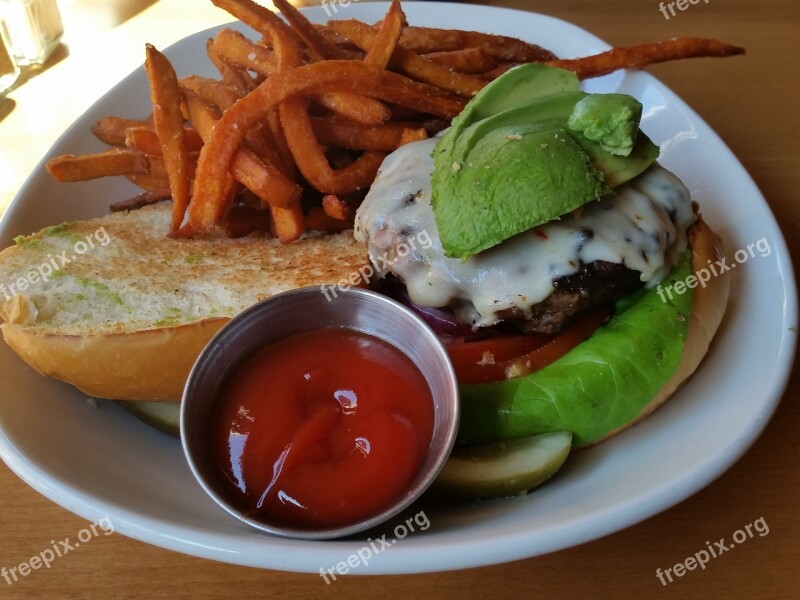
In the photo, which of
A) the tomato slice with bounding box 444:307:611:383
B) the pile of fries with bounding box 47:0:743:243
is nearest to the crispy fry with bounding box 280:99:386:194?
the pile of fries with bounding box 47:0:743:243

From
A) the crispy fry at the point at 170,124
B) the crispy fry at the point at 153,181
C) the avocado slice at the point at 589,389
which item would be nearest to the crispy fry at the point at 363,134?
the crispy fry at the point at 170,124

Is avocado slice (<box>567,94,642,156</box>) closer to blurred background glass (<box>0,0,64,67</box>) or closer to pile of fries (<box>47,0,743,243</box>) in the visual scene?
pile of fries (<box>47,0,743,243</box>)

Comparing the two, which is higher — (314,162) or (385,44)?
(385,44)

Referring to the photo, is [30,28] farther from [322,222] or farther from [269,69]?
[322,222]

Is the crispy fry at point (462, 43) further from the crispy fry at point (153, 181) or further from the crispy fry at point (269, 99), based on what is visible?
the crispy fry at point (153, 181)

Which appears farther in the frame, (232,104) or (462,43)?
(462,43)

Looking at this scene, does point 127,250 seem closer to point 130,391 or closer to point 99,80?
point 130,391

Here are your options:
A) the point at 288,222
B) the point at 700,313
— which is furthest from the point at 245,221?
the point at 700,313

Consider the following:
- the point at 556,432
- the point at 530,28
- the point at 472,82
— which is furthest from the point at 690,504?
the point at 530,28
